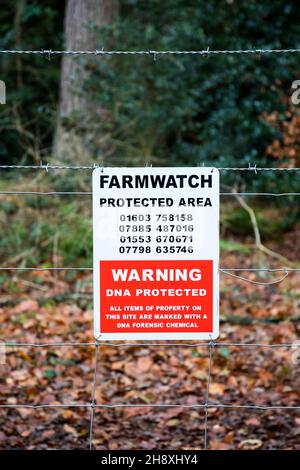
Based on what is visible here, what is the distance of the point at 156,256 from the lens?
3.36 m

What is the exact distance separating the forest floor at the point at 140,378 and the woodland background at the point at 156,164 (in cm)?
2

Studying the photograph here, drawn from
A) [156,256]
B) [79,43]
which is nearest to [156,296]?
[156,256]

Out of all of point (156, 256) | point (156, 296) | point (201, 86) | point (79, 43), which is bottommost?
point (156, 296)

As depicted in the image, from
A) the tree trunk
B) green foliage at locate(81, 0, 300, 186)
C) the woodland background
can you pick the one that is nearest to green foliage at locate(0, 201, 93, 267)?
the woodland background

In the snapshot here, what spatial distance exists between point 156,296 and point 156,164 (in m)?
7.03

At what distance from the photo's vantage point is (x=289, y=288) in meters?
7.72

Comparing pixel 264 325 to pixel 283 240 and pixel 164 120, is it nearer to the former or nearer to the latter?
pixel 283 240

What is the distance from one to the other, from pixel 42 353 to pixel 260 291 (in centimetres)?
289

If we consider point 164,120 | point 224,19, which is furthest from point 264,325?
point 224,19

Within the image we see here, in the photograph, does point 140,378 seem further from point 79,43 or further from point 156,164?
point 79,43

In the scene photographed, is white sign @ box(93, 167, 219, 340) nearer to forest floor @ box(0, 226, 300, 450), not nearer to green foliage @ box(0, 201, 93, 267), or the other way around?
forest floor @ box(0, 226, 300, 450)

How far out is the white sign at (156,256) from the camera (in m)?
3.34

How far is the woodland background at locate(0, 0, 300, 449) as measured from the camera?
4.92m

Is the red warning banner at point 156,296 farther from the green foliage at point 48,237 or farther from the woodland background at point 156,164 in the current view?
the green foliage at point 48,237
